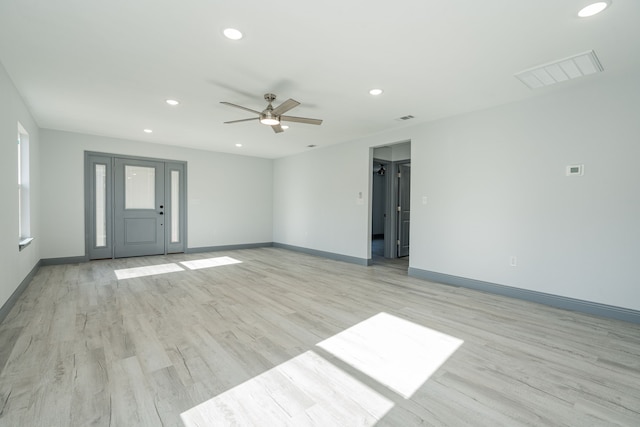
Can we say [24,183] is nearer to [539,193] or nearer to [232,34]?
[232,34]

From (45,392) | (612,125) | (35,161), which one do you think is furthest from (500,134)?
(35,161)

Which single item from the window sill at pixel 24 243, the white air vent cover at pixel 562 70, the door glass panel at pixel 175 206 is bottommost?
the window sill at pixel 24 243

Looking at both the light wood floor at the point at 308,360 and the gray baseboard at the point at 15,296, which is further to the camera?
the gray baseboard at the point at 15,296

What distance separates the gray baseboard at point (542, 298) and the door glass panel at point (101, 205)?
655 cm

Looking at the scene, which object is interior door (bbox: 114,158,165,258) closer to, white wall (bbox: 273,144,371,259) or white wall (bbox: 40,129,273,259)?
white wall (bbox: 40,129,273,259)

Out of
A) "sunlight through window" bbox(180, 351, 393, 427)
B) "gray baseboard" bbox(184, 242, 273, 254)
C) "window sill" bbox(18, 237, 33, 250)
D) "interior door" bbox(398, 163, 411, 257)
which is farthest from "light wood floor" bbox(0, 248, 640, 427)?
"gray baseboard" bbox(184, 242, 273, 254)

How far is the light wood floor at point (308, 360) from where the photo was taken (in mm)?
1706

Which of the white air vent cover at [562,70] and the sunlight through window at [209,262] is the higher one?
the white air vent cover at [562,70]

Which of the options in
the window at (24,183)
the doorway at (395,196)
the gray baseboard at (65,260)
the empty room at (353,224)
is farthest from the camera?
the doorway at (395,196)

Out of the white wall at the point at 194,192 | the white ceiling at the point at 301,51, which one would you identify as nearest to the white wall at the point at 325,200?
the white wall at the point at 194,192

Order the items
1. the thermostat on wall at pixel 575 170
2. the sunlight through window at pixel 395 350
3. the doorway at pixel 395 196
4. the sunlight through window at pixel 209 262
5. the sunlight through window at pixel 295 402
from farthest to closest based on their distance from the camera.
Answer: the doorway at pixel 395 196
the sunlight through window at pixel 209 262
the thermostat on wall at pixel 575 170
the sunlight through window at pixel 395 350
the sunlight through window at pixel 295 402

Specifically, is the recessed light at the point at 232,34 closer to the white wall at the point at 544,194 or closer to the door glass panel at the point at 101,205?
the white wall at the point at 544,194

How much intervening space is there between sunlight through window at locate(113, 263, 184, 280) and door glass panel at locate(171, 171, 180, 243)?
4.99ft

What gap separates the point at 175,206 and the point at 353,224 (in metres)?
4.39
